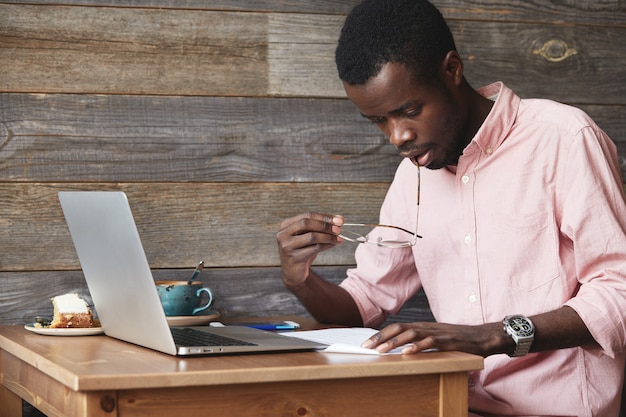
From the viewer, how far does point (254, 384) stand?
3.76 ft

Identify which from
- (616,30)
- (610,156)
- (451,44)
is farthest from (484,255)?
(616,30)

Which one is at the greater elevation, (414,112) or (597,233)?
(414,112)

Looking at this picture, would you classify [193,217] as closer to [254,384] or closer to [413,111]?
[413,111]

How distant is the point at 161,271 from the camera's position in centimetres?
198

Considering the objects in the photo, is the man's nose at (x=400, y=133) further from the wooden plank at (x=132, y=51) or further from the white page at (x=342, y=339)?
the wooden plank at (x=132, y=51)

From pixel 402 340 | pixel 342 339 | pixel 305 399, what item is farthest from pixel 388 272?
pixel 305 399

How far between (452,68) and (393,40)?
0.44ft

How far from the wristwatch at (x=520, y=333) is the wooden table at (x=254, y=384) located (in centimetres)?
14

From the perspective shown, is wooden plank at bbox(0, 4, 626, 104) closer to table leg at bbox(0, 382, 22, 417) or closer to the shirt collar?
the shirt collar

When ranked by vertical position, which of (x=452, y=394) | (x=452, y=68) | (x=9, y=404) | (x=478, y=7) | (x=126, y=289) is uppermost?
(x=478, y=7)

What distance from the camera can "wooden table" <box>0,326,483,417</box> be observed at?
3.58 feet

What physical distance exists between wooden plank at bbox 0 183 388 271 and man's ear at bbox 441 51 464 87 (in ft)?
1.74

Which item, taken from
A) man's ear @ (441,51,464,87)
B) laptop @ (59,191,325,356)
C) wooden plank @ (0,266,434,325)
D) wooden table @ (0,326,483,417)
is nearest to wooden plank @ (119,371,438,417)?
wooden table @ (0,326,483,417)

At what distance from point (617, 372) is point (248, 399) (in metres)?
0.74
